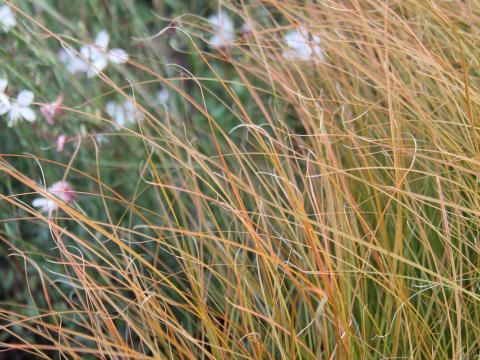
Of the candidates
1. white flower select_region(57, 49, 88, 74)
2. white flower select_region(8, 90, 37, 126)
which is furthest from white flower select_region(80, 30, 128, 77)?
white flower select_region(8, 90, 37, 126)

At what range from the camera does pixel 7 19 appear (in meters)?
1.45

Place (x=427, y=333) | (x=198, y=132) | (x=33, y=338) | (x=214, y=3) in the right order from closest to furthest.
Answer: (x=427, y=333), (x=33, y=338), (x=198, y=132), (x=214, y=3)

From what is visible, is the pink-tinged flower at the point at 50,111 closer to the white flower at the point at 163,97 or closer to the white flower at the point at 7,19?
the white flower at the point at 7,19

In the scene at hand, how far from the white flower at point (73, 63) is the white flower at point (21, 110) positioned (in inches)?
4.8

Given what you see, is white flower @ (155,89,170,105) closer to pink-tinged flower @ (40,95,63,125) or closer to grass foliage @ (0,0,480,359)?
grass foliage @ (0,0,480,359)

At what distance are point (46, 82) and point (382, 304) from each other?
2.79ft

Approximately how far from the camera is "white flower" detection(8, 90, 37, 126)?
56.9 inches

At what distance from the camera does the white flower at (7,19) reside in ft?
4.65

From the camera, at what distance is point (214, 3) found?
75.4 inches

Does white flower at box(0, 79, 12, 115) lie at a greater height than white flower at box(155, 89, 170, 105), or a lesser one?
greater

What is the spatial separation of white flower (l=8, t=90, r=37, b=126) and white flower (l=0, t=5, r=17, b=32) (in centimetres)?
13

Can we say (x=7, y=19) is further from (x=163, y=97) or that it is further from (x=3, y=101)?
(x=163, y=97)

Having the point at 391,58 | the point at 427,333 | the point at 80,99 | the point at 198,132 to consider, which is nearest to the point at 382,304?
the point at 427,333

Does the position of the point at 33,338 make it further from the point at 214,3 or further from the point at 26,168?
the point at 214,3
